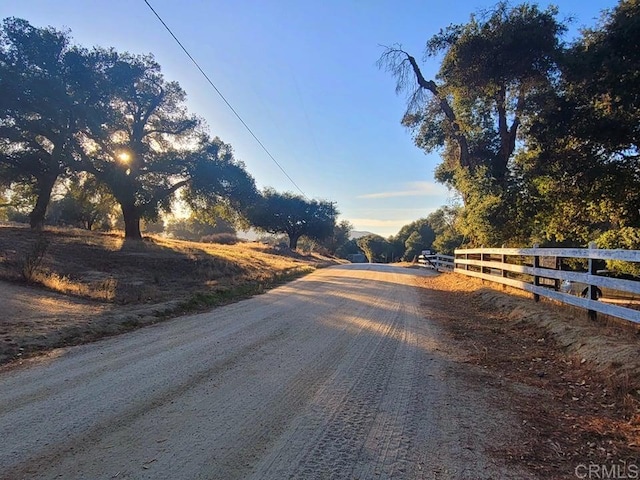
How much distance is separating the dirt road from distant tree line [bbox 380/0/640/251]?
1009cm

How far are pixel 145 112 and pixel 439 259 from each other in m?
21.5

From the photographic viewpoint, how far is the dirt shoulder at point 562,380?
285cm

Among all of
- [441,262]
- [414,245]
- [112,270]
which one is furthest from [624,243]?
[414,245]

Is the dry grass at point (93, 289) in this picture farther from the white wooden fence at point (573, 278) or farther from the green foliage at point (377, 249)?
the green foliage at point (377, 249)

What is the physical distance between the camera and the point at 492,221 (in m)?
14.3

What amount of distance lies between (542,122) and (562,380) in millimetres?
11159

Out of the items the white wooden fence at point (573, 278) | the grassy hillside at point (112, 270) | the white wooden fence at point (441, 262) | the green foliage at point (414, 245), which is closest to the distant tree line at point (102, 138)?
the grassy hillside at point (112, 270)

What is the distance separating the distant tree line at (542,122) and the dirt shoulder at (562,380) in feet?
23.8

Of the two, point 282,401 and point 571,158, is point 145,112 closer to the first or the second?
point 571,158

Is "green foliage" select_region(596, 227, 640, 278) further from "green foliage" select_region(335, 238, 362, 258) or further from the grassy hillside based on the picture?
"green foliage" select_region(335, 238, 362, 258)

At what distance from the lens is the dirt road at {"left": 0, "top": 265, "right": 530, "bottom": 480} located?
104 inches

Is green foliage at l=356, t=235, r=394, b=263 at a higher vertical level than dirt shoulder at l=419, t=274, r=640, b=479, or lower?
higher

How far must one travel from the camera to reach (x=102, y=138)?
2500 cm

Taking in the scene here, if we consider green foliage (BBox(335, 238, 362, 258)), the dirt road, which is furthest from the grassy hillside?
green foliage (BBox(335, 238, 362, 258))
